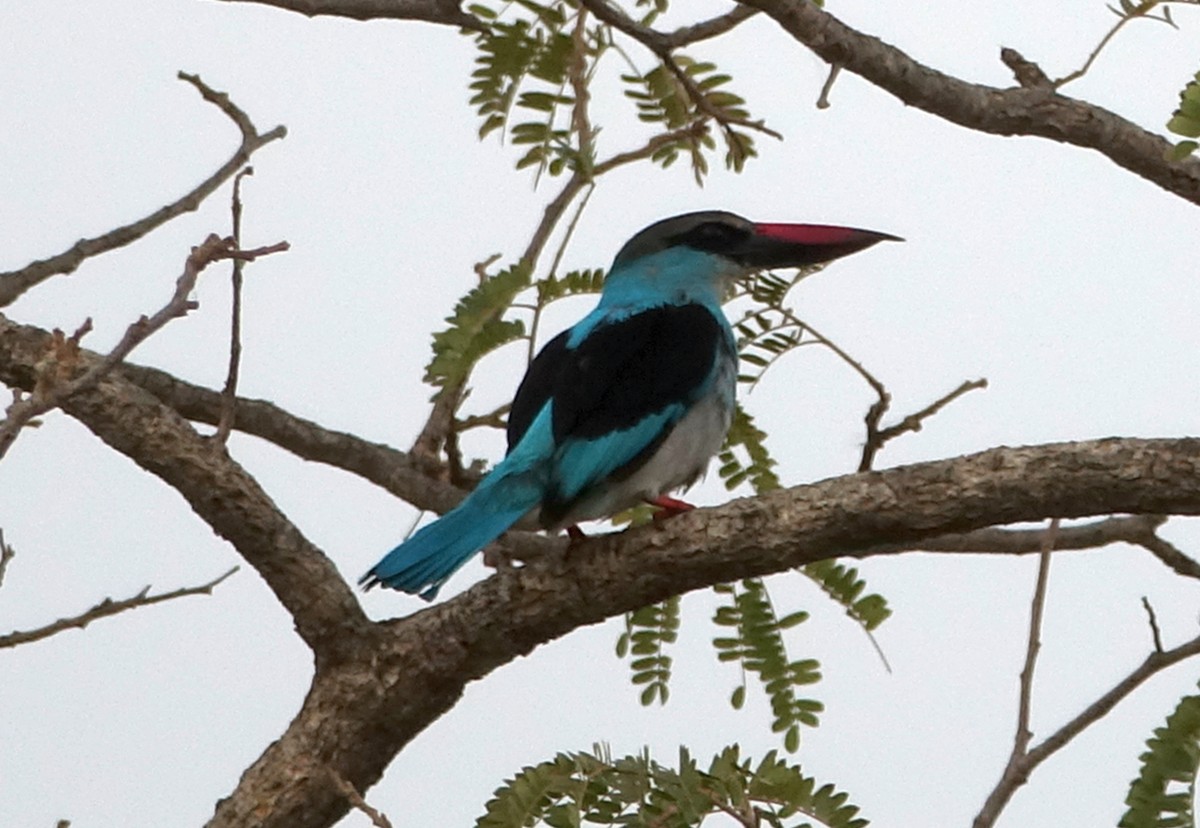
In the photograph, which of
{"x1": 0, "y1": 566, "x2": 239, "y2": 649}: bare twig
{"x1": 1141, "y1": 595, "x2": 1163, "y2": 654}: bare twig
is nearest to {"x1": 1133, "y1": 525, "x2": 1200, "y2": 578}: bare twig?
{"x1": 1141, "y1": 595, "x2": 1163, "y2": 654}: bare twig

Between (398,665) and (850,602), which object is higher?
(850,602)

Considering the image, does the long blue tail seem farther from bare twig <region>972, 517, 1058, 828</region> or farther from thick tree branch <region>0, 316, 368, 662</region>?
bare twig <region>972, 517, 1058, 828</region>

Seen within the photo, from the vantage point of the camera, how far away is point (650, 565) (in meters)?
3.08

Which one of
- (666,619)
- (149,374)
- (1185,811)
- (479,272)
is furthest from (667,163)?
(1185,811)

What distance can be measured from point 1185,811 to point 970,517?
505 millimetres

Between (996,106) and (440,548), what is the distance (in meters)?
1.42

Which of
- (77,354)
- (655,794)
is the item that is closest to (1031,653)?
(655,794)

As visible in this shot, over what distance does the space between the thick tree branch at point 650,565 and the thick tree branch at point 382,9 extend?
50.8 inches

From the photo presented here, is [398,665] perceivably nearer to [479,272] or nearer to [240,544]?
[240,544]

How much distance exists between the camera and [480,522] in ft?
11.6

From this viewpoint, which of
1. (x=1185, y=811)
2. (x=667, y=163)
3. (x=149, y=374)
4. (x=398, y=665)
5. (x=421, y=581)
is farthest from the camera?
(x=149, y=374)

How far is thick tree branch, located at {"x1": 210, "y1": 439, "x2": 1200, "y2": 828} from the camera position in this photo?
2832 millimetres

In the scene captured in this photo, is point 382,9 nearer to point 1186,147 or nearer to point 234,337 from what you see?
point 234,337

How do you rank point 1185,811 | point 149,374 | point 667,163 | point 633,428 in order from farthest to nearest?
point 149,374, point 667,163, point 633,428, point 1185,811
